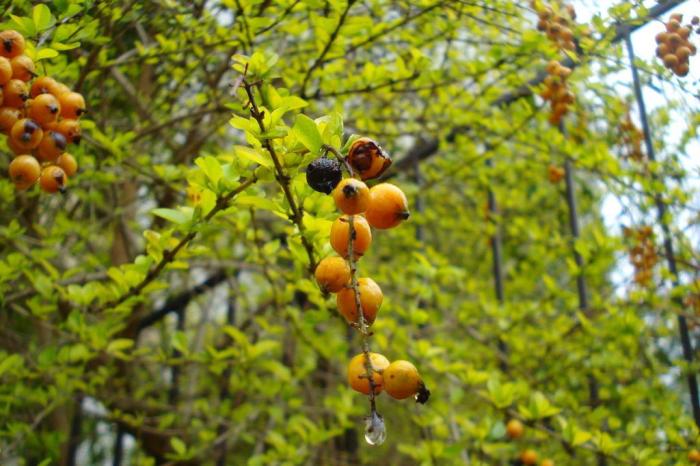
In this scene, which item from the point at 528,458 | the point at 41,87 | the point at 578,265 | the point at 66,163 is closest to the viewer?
the point at 41,87

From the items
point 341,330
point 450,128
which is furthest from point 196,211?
point 341,330

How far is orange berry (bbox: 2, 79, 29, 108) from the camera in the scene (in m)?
1.06

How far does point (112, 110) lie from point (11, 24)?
6.12 feet

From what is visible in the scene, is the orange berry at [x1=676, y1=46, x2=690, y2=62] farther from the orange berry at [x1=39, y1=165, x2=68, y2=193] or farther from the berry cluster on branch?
the orange berry at [x1=39, y1=165, x2=68, y2=193]

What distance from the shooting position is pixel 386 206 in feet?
2.87

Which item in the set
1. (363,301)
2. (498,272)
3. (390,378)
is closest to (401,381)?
(390,378)

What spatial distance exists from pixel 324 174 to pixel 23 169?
0.60m

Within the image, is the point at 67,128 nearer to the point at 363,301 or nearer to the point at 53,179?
the point at 53,179

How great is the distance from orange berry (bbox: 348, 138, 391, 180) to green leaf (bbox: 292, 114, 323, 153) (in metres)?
0.05

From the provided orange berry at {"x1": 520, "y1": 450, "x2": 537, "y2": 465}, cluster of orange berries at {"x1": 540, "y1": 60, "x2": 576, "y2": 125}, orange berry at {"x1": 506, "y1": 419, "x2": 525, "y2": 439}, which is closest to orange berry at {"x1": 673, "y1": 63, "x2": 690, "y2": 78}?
cluster of orange berries at {"x1": 540, "y1": 60, "x2": 576, "y2": 125}

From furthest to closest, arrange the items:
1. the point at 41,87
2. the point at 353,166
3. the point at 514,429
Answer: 1. the point at 514,429
2. the point at 41,87
3. the point at 353,166

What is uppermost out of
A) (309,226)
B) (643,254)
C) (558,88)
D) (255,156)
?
(255,156)

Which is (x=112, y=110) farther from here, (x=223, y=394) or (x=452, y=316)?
(x=452, y=316)

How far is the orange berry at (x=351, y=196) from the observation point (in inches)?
32.8
